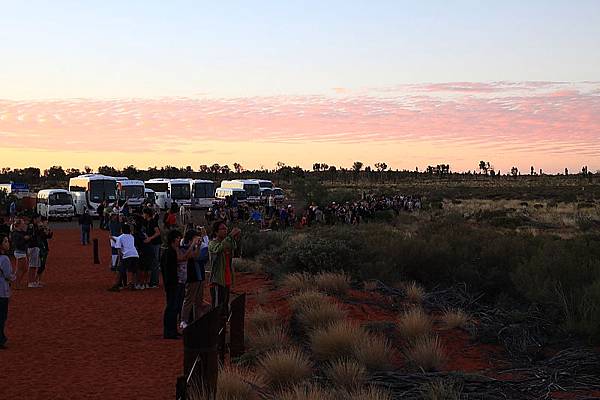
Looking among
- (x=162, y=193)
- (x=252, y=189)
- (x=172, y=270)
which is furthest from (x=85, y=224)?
(x=252, y=189)

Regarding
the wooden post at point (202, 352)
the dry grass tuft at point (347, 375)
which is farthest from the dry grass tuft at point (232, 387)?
the dry grass tuft at point (347, 375)

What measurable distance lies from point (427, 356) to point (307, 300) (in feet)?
12.5

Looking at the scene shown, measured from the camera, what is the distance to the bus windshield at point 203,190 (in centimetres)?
5525

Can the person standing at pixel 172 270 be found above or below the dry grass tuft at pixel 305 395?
above

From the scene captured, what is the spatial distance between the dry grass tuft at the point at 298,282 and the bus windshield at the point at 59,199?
32416 mm

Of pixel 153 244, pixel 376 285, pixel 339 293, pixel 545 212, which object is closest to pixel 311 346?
pixel 339 293

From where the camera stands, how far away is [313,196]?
174 ft

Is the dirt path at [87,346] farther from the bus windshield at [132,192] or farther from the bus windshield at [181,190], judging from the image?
the bus windshield at [181,190]

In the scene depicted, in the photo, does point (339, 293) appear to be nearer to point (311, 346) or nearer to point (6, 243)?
point (311, 346)

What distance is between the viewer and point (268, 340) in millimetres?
10820

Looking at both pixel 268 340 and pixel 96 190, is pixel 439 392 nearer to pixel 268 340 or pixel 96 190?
pixel 268 340

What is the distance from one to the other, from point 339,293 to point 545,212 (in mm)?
37430

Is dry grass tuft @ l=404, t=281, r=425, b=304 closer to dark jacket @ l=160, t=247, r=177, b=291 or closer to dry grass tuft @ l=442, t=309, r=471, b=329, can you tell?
dry grass tuft @ l=442, t=309, r=471, b=329

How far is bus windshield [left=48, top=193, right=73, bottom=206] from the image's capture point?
45312 mm
